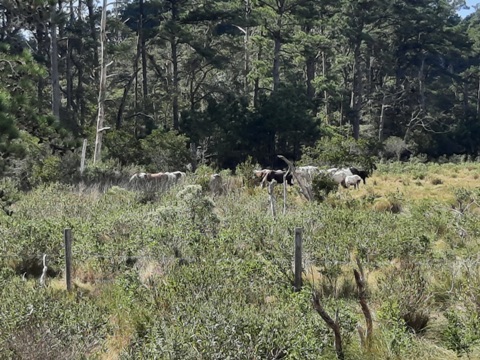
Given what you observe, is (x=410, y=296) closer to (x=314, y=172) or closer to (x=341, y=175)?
(x=314, y=172)

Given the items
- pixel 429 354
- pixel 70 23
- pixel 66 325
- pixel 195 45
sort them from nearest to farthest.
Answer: pixel 429 354
pixel 66 325
pixel 195 45
pixel 70 23

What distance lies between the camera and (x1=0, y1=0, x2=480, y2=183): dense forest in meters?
22.5

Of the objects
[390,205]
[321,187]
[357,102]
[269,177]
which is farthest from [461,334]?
[357,102]

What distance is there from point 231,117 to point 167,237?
19446 millimetres

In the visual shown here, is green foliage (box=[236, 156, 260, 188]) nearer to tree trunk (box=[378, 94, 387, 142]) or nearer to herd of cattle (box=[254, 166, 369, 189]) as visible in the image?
herd of cattle (box=[254, 166, 369, 189])

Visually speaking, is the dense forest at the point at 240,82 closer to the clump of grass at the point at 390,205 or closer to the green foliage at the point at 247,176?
the green foliage at the point at 247,176

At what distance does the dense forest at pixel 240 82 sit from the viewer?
22.5 meters

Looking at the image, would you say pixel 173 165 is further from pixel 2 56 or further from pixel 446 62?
pixel 446 62

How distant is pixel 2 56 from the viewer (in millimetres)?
8469

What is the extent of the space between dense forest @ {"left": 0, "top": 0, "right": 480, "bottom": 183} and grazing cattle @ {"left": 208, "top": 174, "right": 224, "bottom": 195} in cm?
472

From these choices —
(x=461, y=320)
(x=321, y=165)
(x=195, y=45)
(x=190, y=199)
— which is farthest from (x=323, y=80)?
(x=461, y=320)

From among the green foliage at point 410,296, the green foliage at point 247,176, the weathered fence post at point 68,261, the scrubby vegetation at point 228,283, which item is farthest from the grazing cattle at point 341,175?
the weathered fence post at point 68,261

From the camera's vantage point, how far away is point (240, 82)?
38156 mm

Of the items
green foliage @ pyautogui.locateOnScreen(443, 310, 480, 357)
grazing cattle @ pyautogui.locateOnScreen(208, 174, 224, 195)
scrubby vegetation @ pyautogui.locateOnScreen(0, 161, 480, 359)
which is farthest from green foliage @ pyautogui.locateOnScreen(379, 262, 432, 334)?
grazing cattle @ pyautogui.locateOnScreen(208, 174, 224, 195)
